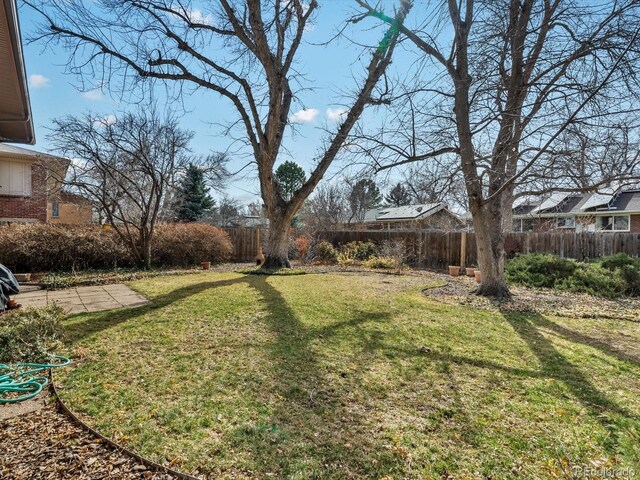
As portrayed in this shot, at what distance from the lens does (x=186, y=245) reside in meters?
12.2

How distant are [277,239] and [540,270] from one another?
25.0 ft

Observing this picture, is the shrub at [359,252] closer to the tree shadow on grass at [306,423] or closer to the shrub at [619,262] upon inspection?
the shrub at [619,262]

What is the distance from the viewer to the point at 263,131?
10.6 m

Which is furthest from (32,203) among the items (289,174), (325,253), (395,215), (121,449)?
(395,215)

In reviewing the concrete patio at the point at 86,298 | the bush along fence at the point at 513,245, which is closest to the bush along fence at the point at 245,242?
the bush along fence at the point at 513,245

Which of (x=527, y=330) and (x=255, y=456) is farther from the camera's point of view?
(x=527, y=330)

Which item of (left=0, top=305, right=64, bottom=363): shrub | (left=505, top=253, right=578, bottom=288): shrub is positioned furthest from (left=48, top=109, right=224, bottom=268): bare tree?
(left=505, top=253, right=578, bottom=288): shrub

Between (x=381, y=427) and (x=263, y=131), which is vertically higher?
(x=263, y=131)

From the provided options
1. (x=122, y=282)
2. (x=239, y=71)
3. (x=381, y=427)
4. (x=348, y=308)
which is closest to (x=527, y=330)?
(x=348, y=308)

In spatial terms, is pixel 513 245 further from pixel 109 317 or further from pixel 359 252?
pixel 109 317

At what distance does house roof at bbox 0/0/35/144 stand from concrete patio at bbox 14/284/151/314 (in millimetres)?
2931

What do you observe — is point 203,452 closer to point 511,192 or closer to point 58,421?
point 58,421

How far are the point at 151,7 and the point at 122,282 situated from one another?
23.9ft

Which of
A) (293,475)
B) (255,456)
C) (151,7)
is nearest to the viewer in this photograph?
(293,475)
